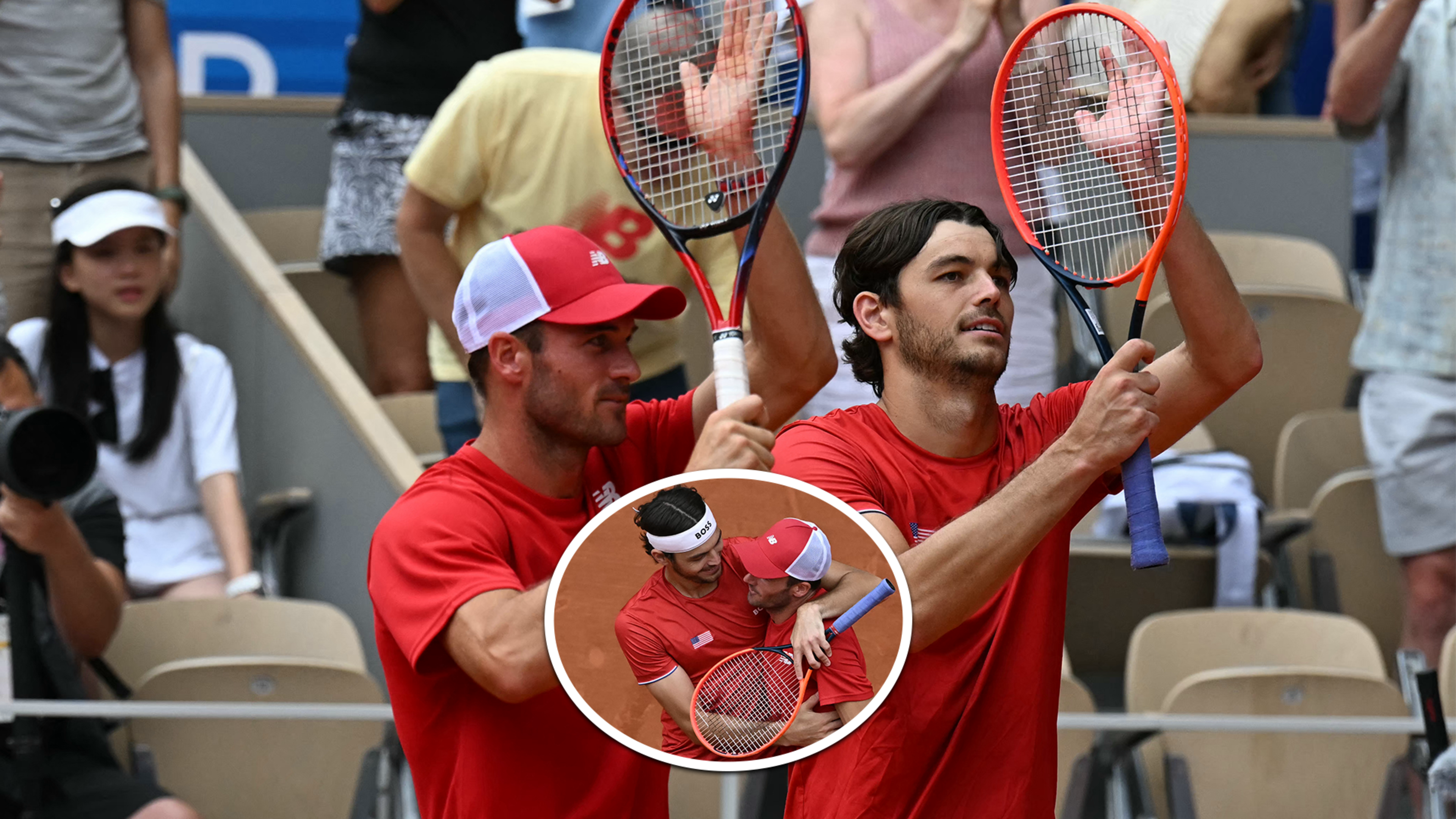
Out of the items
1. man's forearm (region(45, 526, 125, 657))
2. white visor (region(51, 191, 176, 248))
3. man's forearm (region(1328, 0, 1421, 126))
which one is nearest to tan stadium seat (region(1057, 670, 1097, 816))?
man's forearm (region(1328, 0, 1421, 126))

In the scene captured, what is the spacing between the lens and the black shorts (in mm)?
2836

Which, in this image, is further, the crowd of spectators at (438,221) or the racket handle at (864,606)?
the crowd of spectators at (438,221)

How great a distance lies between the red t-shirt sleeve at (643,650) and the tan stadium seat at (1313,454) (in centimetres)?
308

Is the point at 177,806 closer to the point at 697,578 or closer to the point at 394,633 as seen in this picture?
the point at 394,633

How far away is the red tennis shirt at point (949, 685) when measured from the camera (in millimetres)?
1802

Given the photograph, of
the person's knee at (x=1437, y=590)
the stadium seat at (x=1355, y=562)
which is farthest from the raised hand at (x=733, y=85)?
the stadium seat at (x=1355, y=562)

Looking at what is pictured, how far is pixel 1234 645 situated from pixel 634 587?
7.68 ft

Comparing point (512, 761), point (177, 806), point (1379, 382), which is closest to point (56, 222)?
point (177, 806)

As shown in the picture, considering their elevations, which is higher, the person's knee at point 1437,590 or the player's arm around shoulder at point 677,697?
the player's arm around shoulder at point 677,697

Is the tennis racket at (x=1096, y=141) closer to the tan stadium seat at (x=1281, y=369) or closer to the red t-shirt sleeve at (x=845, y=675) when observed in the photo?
the red t-shirt sleeve at (x=845, y=675)

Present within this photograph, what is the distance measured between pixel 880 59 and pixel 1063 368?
48.4 inches

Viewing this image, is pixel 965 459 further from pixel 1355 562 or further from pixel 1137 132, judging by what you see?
pixel 1355 562

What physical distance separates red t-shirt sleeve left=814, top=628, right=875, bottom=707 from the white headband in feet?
0.52

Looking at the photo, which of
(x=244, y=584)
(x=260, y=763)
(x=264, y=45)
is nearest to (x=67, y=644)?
(x=260, y=763)
